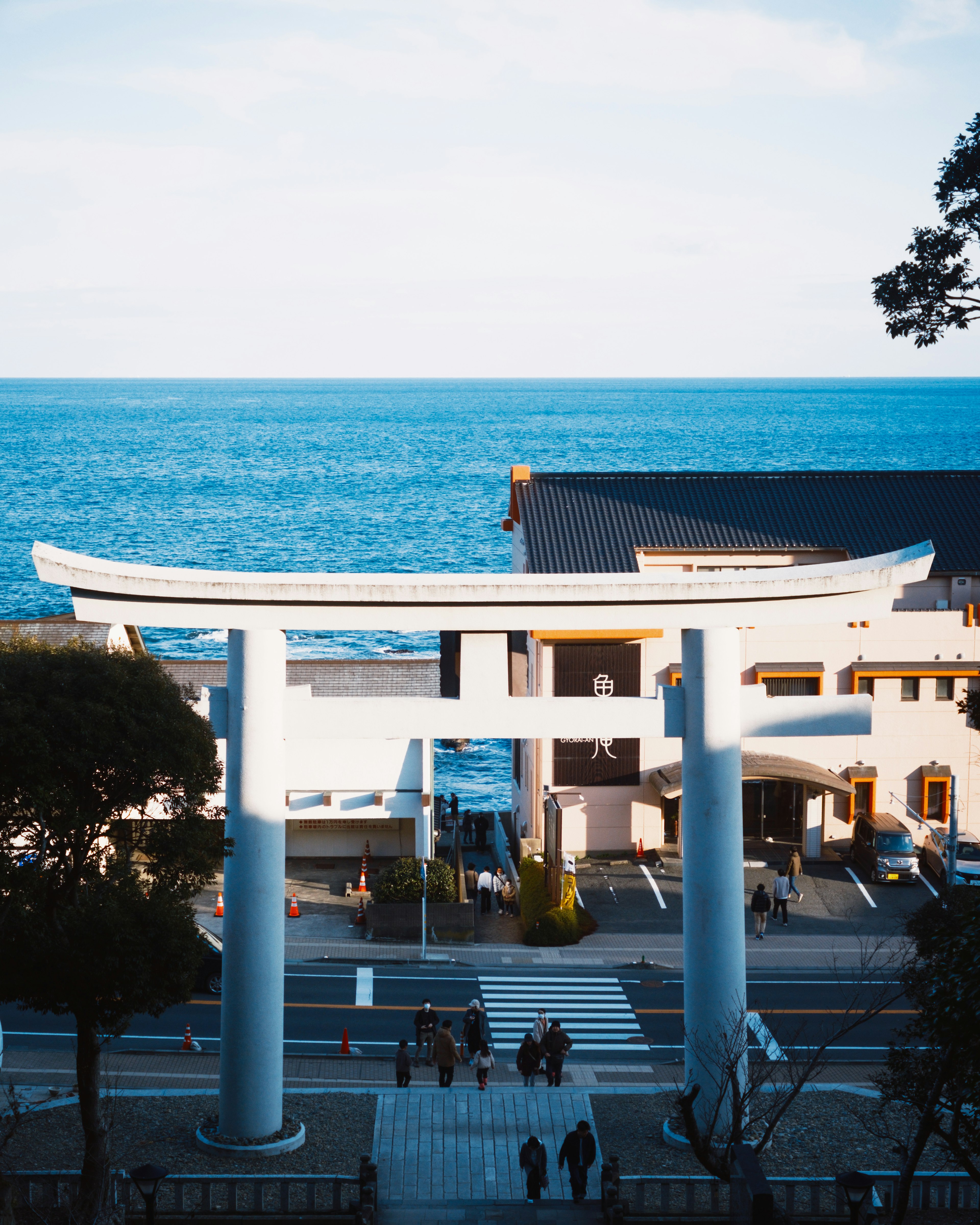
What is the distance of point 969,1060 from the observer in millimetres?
11312

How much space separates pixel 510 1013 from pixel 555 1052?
228 inches

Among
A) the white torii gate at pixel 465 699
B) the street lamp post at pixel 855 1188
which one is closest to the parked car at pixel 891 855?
the white torii gate at pixel 465 699

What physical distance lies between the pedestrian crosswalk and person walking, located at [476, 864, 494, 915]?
16.3ft

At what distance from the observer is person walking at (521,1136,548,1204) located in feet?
58.1

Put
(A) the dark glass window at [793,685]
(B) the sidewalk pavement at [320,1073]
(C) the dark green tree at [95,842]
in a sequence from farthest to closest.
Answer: (A) the dark glass window at [793,685], (B) the sidewalk pavement at [320,1073], (C) the dark green tree at [95,842]

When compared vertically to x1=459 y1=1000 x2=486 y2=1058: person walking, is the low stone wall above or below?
below

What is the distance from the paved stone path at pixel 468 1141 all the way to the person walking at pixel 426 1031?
94.7 inches

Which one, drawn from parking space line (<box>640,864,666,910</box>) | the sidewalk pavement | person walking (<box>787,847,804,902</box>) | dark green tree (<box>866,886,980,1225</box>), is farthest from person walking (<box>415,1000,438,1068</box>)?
person walking (<box>787,847,804,902</box>)

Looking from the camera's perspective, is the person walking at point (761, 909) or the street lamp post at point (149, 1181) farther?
the person walking at point (761, 909)

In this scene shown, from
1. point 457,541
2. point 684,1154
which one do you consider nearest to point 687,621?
point 684,1154

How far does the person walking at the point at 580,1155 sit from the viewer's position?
17.8 meters

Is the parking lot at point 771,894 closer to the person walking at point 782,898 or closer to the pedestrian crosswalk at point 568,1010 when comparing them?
the person walking at point 782,898

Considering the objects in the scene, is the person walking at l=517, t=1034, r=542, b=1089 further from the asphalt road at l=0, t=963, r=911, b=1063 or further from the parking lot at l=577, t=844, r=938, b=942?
the parking lot at l=577, t=844, r=938, b=942

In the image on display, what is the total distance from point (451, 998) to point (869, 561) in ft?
49.6
